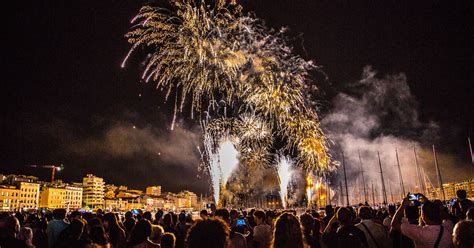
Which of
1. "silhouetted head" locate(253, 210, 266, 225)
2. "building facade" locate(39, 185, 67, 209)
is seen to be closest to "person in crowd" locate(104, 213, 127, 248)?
"silhouetted head" locate(253, 210, 266, 225)

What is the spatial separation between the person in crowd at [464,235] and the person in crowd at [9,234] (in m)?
5.95

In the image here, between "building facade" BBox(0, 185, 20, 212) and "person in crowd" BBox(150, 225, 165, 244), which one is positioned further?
"building facade" BBox(0, 185, 20, 212)

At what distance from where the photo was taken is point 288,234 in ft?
12.2

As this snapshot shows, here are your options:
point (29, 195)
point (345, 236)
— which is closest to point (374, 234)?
point (345, 236)

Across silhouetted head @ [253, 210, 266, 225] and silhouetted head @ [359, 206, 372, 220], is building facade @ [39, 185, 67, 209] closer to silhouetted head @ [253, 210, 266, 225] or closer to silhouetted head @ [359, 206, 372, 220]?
silhouetted head @ [253, 210, 266, 225]

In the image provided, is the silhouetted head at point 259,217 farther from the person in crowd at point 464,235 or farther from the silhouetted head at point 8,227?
the silhouetted head at point 8,227

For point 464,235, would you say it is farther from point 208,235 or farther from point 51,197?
point 51,197

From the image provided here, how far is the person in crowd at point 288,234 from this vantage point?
3695mm

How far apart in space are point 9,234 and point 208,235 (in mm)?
3812

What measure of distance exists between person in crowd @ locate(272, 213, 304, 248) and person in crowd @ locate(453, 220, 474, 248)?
5.92 ft

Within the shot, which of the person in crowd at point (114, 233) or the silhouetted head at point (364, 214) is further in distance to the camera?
the person in crowd at point (114, 233)

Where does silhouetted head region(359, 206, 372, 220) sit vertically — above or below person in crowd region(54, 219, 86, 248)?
above

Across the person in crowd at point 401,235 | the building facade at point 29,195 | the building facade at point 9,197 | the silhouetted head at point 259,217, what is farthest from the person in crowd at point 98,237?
the building facade at point 29,195

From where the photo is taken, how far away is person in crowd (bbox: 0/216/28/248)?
16.9 ft
